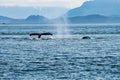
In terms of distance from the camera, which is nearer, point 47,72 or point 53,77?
point 53,77

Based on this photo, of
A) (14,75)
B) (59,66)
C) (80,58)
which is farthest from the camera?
(80,58)

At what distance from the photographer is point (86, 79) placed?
4488 centimetres

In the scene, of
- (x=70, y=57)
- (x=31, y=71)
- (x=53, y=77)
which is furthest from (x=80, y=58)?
(x=53, y=77)

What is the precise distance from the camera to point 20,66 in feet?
183

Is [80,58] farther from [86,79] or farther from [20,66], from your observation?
[86,79]

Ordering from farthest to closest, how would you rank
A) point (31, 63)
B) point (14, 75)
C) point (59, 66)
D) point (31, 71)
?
point (31, 63) < point (59, 66) < point (31, 71) < point (14, 75)

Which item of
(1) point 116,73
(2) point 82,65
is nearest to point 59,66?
(2) point 82,65

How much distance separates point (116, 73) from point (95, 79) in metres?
4.90

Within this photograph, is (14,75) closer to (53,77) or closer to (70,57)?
(53,77)

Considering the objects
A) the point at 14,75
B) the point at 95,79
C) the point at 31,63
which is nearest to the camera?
the point at 95,79

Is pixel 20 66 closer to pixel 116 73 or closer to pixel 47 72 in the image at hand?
pixel 47 72

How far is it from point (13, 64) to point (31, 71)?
768cm

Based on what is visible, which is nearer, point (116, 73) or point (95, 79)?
point (95, 79)

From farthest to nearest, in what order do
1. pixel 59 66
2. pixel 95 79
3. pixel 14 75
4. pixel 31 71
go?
pixel 59 66 < pixel 31 71 < pixel 14 75 < pixel 95 79
